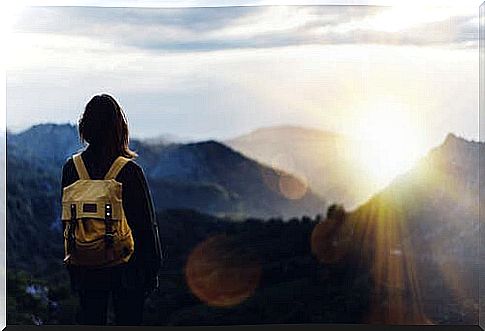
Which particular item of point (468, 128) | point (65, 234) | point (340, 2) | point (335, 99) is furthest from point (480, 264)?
point (65, 234)

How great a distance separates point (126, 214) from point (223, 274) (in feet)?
3.48

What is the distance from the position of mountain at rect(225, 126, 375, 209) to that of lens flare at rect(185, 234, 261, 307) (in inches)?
22.0

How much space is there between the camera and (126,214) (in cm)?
564

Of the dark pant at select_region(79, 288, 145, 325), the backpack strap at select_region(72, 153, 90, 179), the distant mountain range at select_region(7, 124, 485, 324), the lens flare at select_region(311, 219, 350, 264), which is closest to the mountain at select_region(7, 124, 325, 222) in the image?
the distant mountain range at select_region(7, 124, 485, 324)

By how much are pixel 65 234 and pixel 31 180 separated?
0.72 metres

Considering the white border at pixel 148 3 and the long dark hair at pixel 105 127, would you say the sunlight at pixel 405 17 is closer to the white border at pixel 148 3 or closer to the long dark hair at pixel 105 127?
the white border at pixel 148 3

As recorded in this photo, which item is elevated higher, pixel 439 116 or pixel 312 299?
pixel 439 116

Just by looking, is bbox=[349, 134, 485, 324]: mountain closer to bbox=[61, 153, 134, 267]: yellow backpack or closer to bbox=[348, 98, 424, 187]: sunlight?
bbox=[348, 98, 424, 187]: sunlight

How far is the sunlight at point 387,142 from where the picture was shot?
643 cm

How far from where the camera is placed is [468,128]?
6.41 metres

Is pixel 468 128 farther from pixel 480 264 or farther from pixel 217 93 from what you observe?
pixel 217 93

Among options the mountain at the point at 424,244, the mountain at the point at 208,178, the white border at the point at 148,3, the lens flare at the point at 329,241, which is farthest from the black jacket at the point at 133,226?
the mountain at the point at 424,244

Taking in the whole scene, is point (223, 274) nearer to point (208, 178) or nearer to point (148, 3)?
point (208, 178)

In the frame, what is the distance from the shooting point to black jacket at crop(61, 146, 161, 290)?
18.5ft
